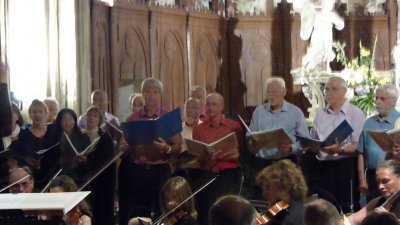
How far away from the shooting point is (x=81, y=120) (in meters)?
6.36

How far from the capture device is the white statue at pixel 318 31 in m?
9.45

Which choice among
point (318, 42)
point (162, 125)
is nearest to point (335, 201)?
point (162, 125)

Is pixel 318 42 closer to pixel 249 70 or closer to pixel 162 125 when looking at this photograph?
pixel 249 70

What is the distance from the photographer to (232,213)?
280 centimetres

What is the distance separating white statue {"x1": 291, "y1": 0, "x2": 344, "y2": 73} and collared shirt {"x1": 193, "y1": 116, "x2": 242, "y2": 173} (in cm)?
425

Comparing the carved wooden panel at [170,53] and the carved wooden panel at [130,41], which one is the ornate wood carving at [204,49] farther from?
the carved wooden panel at [130,41]

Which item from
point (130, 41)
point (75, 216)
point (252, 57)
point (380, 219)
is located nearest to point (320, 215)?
point (380, 219)

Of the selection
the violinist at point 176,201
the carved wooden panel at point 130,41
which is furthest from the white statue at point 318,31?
the violinist at point 176,201

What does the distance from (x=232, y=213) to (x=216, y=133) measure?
256cm

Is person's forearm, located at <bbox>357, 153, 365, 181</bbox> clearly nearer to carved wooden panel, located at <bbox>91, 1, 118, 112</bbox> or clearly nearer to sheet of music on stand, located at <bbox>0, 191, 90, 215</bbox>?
sheet of music on stand, located at <bbox>0, 191, 90, 215</bbox>

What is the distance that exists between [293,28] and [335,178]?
530cm

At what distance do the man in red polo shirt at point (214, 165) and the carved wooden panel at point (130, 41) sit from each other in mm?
3282

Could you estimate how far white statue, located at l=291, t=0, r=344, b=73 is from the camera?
945cm

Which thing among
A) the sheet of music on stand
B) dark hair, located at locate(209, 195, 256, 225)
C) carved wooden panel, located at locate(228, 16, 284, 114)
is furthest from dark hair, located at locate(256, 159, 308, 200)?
carved wooden panel, located at locate(228, 16, 284, 114)
